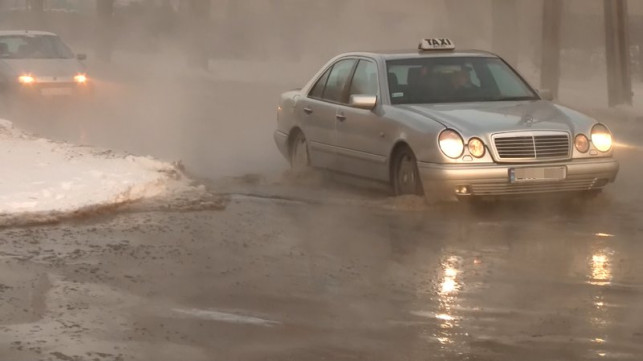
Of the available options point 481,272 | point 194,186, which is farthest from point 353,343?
point 194,186

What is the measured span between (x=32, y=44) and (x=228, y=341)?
62.1 feet

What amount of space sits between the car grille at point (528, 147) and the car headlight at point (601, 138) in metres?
0.37

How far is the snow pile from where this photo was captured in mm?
10469

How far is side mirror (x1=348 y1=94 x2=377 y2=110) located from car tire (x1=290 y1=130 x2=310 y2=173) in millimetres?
1496

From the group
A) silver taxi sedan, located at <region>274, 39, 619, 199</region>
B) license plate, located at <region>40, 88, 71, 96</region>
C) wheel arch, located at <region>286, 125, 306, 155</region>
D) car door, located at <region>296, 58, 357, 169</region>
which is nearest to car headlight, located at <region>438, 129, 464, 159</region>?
silver taxi sedan, located at <region>274, 39, 619, 199</region>

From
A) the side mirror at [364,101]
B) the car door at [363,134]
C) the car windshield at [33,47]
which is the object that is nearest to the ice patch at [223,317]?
the car door at [363,134]

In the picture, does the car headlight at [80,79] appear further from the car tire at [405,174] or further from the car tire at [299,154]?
the car tire at [405,174]

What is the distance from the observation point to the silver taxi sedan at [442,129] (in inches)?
427

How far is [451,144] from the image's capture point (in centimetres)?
1086

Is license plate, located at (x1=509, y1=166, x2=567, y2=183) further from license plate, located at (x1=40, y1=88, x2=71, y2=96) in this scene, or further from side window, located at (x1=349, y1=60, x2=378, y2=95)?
license plate, located at (x1=40, y1=88, x2=71, y2=96)

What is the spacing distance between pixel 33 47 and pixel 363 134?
1381 centimetres

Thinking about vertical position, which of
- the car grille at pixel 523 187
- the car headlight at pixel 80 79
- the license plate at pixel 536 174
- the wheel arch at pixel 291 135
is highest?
the car headlight at pixel 80 79

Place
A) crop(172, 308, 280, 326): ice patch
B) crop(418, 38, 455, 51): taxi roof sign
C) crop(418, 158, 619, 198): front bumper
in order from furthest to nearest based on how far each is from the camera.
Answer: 1. crop(418, 38, 455, 51): taxi roof sign
2. crop(418, 158, 619, 198): front bumper
3. crop(172, 308, 280, 326): ice patch

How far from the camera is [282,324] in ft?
23.0
